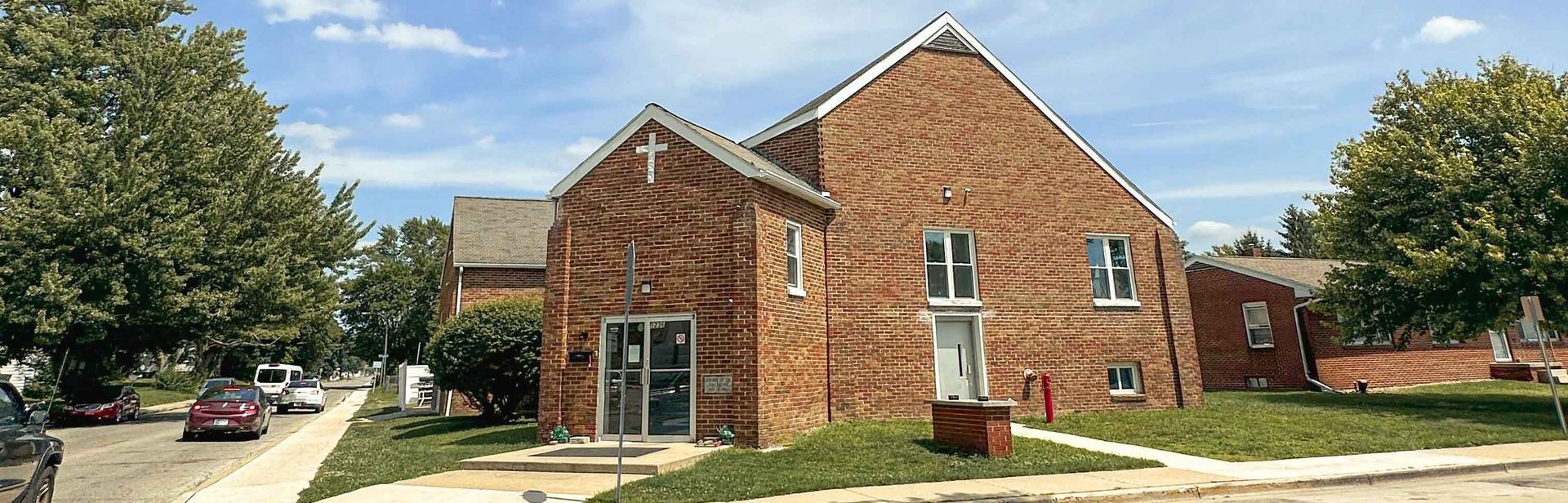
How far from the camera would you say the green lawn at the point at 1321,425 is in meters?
11.2

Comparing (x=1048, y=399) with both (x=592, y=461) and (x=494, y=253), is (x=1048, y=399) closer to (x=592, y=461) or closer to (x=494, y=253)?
(x=592, y=461)

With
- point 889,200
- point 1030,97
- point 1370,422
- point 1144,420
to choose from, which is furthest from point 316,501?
point 1370,422

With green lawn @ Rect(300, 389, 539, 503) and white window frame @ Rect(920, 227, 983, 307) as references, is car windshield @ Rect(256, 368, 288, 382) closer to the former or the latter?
green lawn @ Rect(300, 389, 539, 503)

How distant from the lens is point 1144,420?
45.3 feet

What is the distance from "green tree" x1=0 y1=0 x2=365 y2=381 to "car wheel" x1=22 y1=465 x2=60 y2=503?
18.5 meters

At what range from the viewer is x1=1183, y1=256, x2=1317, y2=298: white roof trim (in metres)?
23.3

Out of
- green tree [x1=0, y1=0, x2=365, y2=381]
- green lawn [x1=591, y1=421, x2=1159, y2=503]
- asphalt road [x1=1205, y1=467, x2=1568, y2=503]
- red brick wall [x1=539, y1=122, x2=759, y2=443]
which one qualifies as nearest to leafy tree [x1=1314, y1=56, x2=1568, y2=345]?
asphalt road [x1=1205, y1=467, x2=1568, y2=503]

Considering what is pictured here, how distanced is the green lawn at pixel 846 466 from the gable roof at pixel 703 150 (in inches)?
170

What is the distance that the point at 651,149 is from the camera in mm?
12852

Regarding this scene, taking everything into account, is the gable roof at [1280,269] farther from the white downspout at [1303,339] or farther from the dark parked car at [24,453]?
the dark parked car at [24,453]

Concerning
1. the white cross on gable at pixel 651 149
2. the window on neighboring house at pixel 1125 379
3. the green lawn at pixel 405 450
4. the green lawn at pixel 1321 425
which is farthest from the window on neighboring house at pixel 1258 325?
the green lawn at pixel 405 450

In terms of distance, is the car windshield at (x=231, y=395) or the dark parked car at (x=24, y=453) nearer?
the dark parked car at (x=24, y=453)

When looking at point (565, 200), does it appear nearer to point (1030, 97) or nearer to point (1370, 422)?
point (1030, 97)

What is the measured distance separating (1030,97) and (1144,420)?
24.8ft
